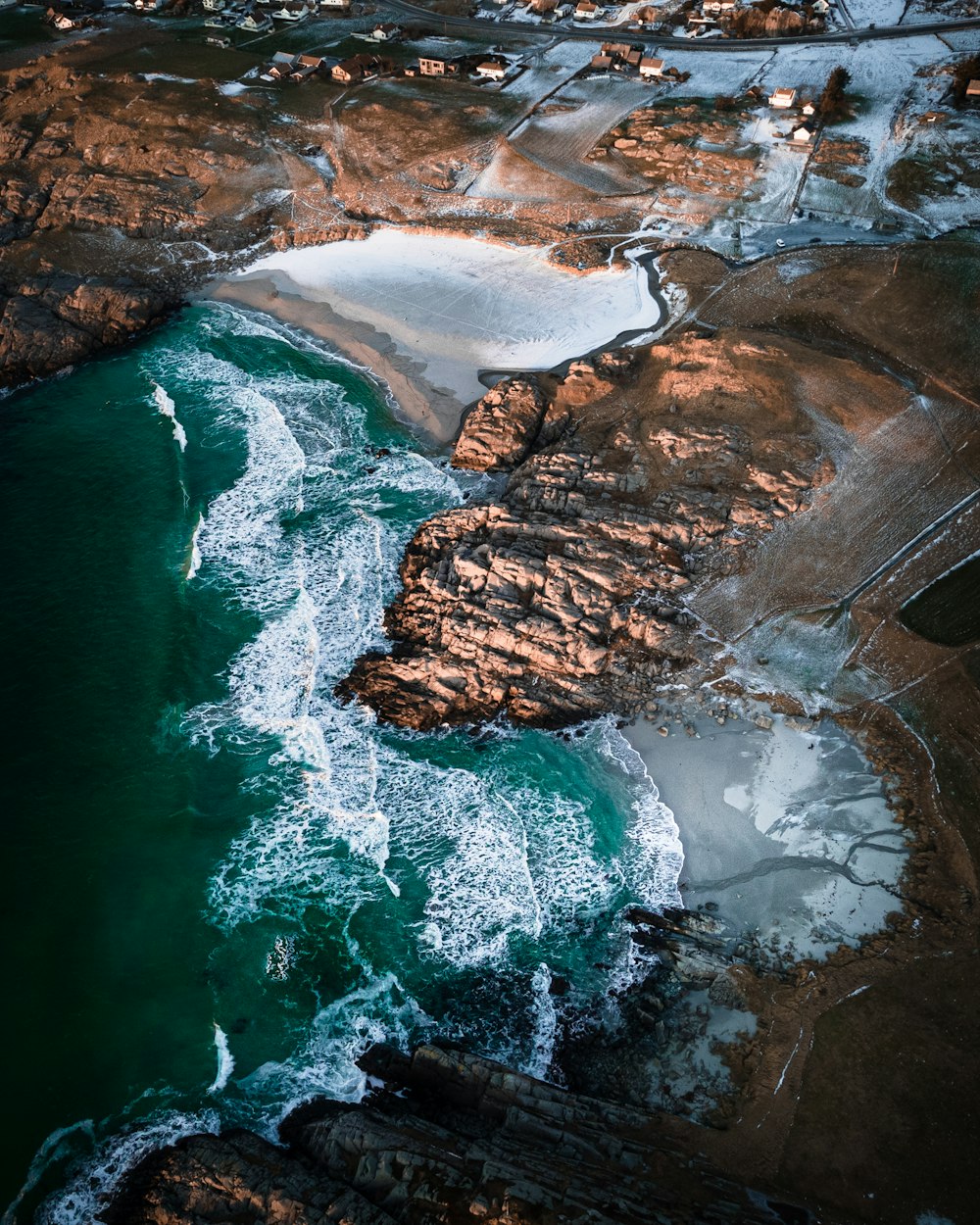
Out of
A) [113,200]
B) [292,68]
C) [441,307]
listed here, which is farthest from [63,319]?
[292,68]

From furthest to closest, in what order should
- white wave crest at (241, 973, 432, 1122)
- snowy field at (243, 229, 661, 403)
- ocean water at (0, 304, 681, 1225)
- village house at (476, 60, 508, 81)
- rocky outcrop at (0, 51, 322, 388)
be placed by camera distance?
village house at (476, 60, 508, 81), rocky outcrop at (0, 51, 322, 388), snowy field at (243, 229, 661, 403), ocean water at (0, 304, 681, 1225), white wave crest at (241, 973, 432, 1122)

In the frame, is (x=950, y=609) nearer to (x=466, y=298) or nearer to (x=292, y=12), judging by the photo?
(x=466, y=298)

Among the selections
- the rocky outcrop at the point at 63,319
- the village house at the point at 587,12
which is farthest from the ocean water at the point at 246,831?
the village house at the point at 587,12

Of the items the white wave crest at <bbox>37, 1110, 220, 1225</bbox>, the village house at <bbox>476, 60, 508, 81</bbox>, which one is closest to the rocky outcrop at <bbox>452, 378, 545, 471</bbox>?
the white wave crest at <bbox>37, 1110, 220, 1225</bbox>

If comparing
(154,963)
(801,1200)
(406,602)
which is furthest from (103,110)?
(801,1200)

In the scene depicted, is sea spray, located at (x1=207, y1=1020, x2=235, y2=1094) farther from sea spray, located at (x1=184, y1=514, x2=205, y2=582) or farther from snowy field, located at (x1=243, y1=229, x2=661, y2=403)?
snowy field, located at (x1=243, y1=229, x2=661, y2=403)

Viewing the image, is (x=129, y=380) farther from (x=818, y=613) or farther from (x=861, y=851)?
(x=861, y=851)
